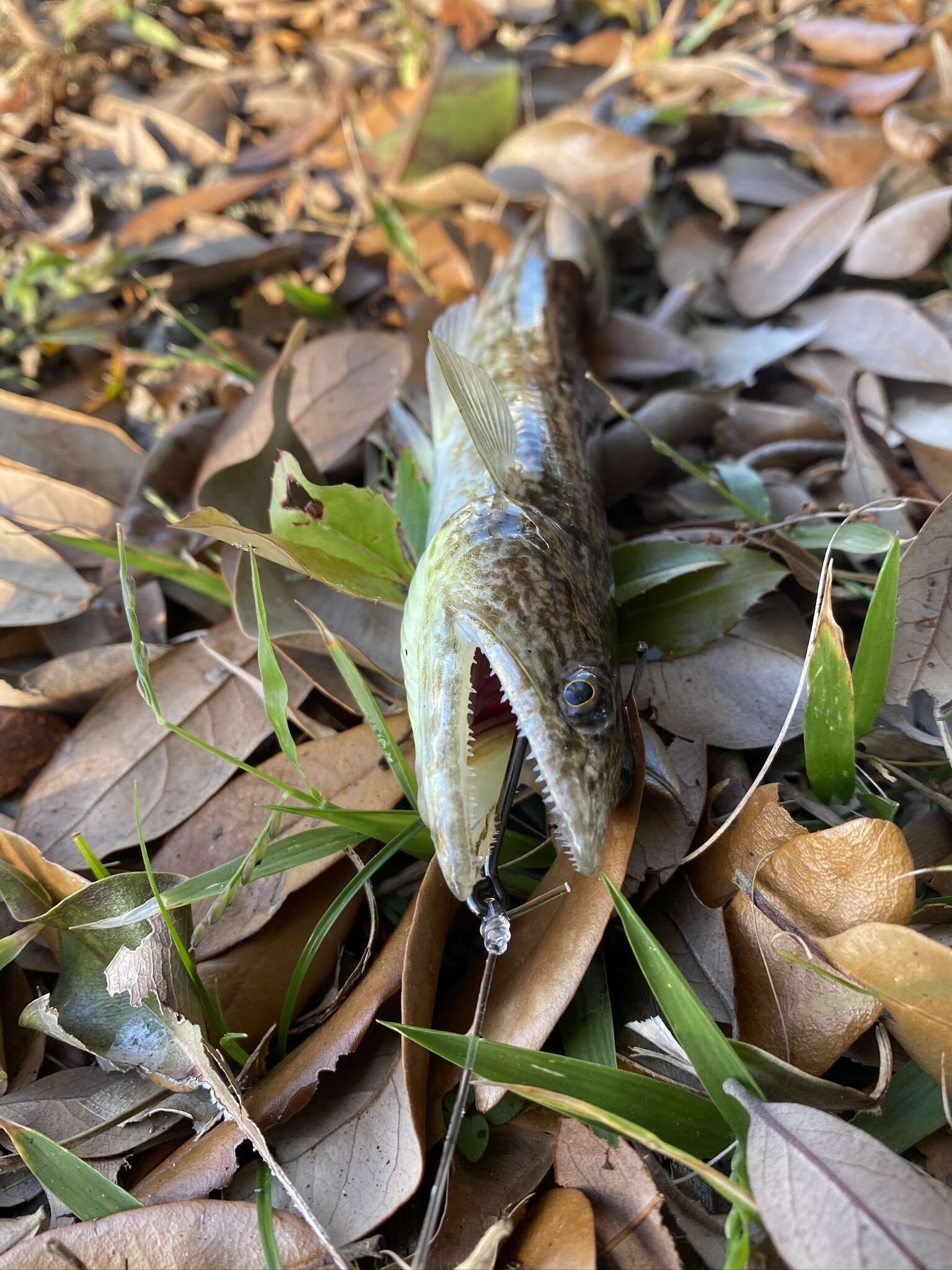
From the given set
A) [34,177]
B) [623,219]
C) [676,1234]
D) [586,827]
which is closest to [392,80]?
[623,219]

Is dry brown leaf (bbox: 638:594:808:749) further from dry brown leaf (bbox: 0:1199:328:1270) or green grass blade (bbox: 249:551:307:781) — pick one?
dry brown leaf (bbox: 0:1199:328:1270)

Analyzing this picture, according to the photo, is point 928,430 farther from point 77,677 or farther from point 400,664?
point 77,677

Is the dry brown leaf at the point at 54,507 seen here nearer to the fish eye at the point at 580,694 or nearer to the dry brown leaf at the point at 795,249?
the fish eye at the point at 580,694

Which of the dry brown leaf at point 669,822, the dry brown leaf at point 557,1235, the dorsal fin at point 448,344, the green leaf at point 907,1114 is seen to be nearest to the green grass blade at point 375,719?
the dry brown leaf at point 669,822

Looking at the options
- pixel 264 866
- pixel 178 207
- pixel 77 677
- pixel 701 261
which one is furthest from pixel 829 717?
pixel 178 207

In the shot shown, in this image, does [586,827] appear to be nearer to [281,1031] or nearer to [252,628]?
[281,1031]

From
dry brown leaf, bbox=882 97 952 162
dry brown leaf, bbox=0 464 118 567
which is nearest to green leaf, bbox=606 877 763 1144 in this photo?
dry brown leaf, bbox=0 464 118 567

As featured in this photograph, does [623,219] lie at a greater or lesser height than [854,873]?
greater
